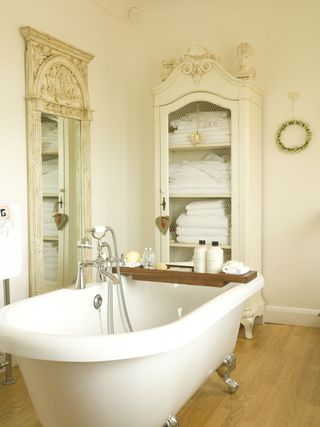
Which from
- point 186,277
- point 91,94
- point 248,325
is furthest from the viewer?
point 91,94

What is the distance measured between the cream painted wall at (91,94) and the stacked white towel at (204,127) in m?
0.58

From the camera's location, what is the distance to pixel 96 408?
1.87 m

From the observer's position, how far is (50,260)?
3.35m

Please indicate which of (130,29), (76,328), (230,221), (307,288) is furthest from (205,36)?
(76,328)

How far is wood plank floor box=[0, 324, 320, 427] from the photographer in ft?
8.13

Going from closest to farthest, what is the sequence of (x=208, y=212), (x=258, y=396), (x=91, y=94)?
(x=258, y=396) < (x=208, y=212) < (x=91, y=94)

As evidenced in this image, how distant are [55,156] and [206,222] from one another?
1.18 metres

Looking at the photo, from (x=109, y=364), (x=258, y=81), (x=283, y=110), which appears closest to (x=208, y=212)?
(x=283, y=110)

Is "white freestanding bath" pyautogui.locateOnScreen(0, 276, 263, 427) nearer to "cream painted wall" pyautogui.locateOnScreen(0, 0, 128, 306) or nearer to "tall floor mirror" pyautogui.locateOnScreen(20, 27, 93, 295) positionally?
"tall floor mirror" pyautogui.locateOnScreen(20, 27, 93, 295)

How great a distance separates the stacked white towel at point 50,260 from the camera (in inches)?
131

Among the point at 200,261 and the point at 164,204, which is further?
the point at 164,204

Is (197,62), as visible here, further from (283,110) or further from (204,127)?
(283,110)

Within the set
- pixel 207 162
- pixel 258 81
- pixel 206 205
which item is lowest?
pixel 206 205

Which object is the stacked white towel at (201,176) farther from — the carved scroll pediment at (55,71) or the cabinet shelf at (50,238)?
the cabinet shelf at (50,238)
